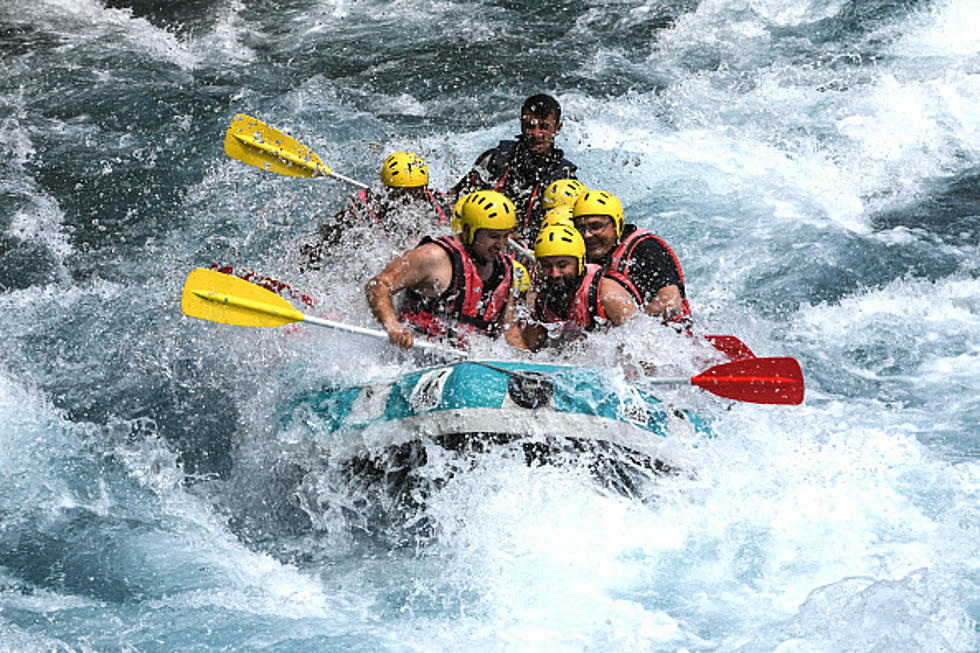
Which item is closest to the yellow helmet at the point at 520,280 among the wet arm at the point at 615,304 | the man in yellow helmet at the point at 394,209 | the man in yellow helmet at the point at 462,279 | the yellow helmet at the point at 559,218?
the man in yellow helmet at the point at 462,279

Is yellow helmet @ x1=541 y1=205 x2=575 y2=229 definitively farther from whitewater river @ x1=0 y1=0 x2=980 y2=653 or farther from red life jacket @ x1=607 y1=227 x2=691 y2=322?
whitewater river @ x1=0 y1=0 x2=980 y2=653

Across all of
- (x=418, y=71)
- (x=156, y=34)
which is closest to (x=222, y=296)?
(x=418, y=71)

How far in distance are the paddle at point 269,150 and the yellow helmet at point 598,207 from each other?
231 cm

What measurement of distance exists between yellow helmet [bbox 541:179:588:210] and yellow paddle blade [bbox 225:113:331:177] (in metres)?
1.96

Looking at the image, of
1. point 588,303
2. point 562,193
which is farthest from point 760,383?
point 562,193

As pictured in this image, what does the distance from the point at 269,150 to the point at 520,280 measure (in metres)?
2.79

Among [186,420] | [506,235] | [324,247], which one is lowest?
[186,420]

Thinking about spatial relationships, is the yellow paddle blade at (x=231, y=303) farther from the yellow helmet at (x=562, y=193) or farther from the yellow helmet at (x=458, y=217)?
the yellow helmet at (x=562, y=193)

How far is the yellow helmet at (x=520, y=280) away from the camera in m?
5.26

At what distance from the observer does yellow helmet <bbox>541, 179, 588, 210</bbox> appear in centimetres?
584

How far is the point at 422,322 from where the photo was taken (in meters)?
5.25

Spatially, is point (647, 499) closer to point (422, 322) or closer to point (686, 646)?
point (686, 646)

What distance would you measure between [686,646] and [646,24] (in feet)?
31.4

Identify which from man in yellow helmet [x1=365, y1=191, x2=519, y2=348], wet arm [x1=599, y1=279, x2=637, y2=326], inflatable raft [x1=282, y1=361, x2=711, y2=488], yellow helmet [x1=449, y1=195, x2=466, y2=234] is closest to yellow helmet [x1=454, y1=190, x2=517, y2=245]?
man in yellow helmet [x1=365, y1=191, x2=519, y2=348]
